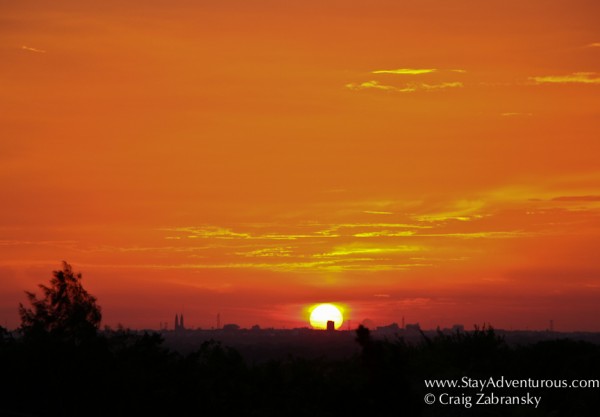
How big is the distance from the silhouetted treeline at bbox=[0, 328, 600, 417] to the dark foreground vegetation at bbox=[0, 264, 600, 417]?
0.04 metres

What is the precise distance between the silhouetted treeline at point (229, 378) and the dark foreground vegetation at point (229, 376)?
38 millimetres

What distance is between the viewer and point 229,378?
2792cm

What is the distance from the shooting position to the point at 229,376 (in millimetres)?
28125

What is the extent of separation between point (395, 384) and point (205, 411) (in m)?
7.14

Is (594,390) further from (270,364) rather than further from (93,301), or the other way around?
(93,301)

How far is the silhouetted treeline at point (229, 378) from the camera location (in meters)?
25.5

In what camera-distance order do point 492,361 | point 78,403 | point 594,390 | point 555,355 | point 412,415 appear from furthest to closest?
point 555,355 < point 492,361 < point 594,390 < point 78,403 < point 412,415

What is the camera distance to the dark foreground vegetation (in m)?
24.9

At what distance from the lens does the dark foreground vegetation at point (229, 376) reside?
81.6 feet

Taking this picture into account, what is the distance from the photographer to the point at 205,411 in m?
26.4

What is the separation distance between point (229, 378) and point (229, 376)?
0.21 m

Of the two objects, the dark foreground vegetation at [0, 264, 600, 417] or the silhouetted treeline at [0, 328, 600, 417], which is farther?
the silhouetted treeline at [0, 328, 600, 417]

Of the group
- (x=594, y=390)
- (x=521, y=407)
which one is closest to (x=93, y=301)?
(x=521, y=407)

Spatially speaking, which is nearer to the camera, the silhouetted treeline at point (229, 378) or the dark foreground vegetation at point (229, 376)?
the dark foreground vegetation at point (229, 376)
